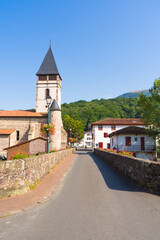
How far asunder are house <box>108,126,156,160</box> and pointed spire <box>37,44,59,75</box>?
75.7ft

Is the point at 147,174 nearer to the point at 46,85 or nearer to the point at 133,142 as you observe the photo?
the point at 133,142

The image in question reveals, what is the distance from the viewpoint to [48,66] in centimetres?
4125

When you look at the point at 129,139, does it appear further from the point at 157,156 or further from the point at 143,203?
the point at 143,203

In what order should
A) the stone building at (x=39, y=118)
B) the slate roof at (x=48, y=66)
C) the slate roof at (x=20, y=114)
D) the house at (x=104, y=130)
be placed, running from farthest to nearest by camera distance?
the house at (x=104, y=130) < the slate roof at (x=48, y=66) < the slate roof at (x=20, y=114) < the stone building at (x=39, y=118)

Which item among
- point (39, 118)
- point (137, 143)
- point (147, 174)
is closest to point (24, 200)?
point (147, 174)

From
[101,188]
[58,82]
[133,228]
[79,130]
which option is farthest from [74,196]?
[79,130]

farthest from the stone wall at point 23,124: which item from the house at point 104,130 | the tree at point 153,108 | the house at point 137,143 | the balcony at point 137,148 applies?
the tree at point 153,108

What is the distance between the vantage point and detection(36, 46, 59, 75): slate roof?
40.2 metres

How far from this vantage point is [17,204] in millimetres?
4512

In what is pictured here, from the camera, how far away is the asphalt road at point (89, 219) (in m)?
2.93

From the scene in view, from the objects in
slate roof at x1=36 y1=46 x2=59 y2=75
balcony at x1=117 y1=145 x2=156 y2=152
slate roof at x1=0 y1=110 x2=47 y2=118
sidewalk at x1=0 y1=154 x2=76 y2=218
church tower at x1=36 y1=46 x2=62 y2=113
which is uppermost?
slate roof at x1=36 y1=46 x2=59 y2=75

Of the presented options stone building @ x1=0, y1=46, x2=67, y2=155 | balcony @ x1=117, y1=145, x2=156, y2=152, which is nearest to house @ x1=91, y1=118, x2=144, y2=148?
Result: stone building @ x1=0, y1=46, x2=67, y2=155

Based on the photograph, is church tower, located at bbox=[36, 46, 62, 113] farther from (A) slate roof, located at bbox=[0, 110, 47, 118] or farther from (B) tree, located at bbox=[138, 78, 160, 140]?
(B) tree, located at bbox=[138, 78, 160, 140]

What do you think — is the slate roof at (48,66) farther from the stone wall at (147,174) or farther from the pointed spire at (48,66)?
the stone wall at (147,174)
